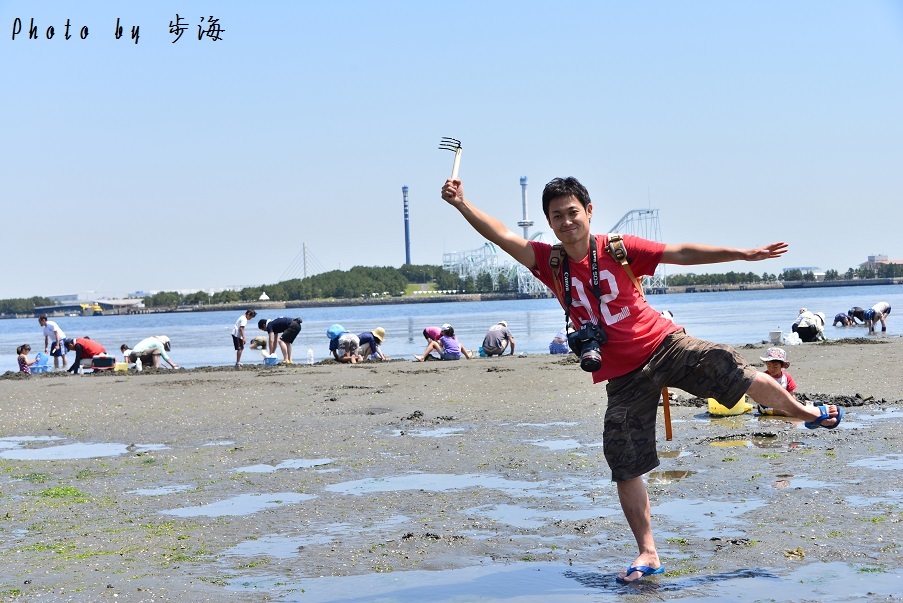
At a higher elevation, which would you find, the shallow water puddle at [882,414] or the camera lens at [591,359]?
the camera lens at [591,359]

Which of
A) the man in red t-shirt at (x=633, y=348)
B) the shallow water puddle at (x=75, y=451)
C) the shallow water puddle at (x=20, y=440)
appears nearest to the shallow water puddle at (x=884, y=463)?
the man in red t-shirt at (x=633, y=348)

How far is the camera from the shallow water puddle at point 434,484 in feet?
23.1

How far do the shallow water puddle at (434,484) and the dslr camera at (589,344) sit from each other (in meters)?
2.13

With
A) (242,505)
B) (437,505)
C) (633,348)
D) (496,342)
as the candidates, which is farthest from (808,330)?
(633,348)

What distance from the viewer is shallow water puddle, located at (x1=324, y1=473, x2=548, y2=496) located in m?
7.04

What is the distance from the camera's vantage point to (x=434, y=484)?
286 inches

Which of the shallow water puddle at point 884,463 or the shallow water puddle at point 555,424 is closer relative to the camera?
the shallow water puddle at point 884,463

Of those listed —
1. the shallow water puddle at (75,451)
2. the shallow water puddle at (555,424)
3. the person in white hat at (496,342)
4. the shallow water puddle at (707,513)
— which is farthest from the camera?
the person in white hat at (496,342)

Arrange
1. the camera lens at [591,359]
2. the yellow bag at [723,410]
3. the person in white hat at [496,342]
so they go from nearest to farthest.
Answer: the camera lens at [591,359] → the yellow bag at [723,410] → the person in white hat at [496,342]

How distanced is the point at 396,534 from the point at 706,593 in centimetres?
199

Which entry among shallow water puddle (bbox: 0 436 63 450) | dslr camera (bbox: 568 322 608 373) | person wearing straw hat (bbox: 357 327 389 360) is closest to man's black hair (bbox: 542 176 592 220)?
dslr camera (bbox: 568 322 608 373)

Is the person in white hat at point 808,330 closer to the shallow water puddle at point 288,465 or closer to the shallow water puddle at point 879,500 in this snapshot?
the shallow water puddle at point 288,465

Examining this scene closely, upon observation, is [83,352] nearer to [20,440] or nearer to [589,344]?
[20,440]

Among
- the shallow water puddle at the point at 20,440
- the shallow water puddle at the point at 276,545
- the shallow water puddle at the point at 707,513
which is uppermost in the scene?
the shallow water puddle at the point at 707,513
